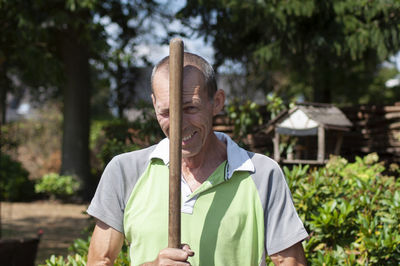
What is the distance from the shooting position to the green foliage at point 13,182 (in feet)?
44.4

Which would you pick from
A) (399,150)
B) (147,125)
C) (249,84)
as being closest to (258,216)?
(147,125)

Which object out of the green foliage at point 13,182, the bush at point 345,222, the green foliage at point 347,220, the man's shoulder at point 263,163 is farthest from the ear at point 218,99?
the green foliage at point 13,182

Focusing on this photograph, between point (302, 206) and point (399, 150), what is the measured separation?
610 cm

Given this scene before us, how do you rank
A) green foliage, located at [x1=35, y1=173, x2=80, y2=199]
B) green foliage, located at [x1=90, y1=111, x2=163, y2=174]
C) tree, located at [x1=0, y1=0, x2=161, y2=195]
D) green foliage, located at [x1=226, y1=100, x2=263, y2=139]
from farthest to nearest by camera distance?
green foliage, located at [x1=35, y1=173, x2=80, y2=199] → tree, located at [x1=0, y1=0, x2=161, y2=195] → green foliage, located at [x1=226, y1=100, x2=263, y2=139] → green foliage, located at [x1=90, y1=111, x2=163, y2=174]

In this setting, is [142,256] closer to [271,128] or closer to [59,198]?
[271,128]

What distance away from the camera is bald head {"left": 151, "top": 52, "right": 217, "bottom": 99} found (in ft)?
5.23

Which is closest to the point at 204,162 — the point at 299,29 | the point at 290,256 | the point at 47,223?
the point at 290,256

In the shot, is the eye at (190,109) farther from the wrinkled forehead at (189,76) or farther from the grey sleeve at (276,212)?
the grey sleeve at (276,212)

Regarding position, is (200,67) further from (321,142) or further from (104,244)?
(321,142)

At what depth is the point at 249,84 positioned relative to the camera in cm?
1366

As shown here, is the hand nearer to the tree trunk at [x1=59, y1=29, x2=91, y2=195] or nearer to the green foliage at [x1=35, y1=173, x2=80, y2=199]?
the green foliage at [x1=35, y1=173, x2=80, y2=199]

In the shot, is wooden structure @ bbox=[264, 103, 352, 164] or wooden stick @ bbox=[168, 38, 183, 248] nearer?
wooden stick @ bbox=[168, 38, 183, 248]

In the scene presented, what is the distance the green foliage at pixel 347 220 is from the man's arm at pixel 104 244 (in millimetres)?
1763

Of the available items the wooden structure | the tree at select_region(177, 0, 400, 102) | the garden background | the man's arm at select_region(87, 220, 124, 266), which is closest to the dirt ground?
the garden background
